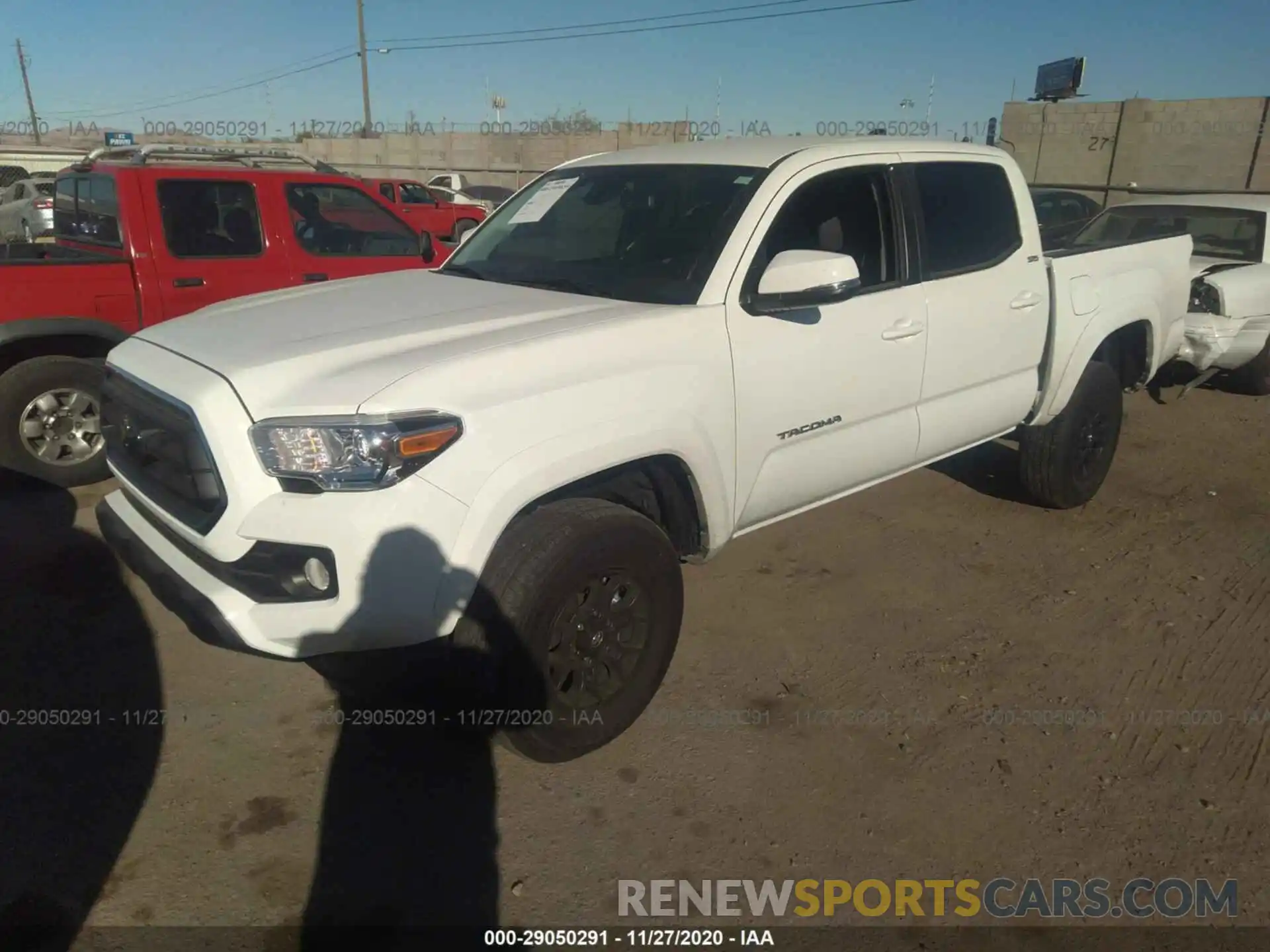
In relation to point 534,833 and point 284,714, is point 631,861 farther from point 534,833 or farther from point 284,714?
point 284,714

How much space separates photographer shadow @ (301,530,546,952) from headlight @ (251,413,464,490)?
0.62ft

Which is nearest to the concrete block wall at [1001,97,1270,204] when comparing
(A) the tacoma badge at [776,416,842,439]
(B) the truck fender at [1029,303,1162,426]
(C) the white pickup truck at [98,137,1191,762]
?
(B) the truck fender at [1029,303,1162,426]

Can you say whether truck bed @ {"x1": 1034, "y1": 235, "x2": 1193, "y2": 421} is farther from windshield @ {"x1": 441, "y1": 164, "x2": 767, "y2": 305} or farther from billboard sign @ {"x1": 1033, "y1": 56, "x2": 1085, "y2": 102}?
billboard sign @ {"x1": 1033, "y1": 56, "x2": 1085, "y2": 102}

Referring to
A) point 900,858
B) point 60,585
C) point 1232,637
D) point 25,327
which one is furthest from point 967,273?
point 25,327

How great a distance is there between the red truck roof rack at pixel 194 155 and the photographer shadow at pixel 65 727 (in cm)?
240

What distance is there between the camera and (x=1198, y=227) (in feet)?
26.2

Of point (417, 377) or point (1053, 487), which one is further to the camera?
point (1053, 487)

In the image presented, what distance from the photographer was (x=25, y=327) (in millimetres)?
4848

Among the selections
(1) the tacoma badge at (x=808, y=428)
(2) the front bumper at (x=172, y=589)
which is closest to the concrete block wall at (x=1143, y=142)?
(1) the tacoma badge at (x=808, y=428)

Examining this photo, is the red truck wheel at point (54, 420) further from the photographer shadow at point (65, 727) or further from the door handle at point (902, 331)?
the door handle at point (902, 331)

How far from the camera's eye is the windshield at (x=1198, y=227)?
762 cm

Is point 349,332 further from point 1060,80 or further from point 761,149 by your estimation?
point 1060,80

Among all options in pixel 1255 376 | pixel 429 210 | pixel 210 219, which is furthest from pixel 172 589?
pixel 429 210

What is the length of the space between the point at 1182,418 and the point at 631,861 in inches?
258
